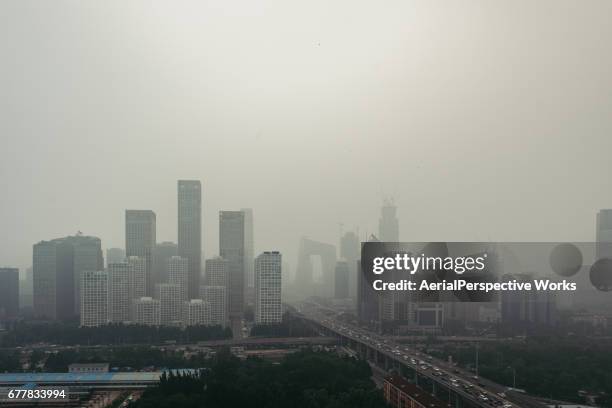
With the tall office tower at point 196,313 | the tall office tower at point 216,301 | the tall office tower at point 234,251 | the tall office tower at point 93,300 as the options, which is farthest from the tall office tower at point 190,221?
the tall office tower at point 93,300

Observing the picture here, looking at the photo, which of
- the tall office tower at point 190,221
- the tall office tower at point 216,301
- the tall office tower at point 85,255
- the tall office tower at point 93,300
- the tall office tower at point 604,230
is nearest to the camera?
the tall office tower at point 604,230

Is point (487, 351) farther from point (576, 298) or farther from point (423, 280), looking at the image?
point (423, 280)

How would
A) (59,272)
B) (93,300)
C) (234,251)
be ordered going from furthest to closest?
(234,251) < (59,272) < (93,300)

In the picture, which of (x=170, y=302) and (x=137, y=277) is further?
(x=137, y=277)

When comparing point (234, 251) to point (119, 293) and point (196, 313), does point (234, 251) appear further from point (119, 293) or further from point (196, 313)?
point (119, 293)

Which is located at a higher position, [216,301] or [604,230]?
[604,230]

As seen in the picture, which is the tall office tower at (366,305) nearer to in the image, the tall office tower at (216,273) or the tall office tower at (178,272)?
the tall office tower at (216,273)

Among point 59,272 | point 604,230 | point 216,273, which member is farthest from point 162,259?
point 604,230
